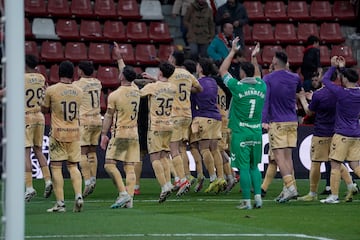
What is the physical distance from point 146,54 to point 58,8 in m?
2.50

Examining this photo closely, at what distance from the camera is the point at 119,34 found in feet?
88.7

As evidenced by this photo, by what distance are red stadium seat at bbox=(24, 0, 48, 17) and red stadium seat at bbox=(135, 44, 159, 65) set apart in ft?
8.12

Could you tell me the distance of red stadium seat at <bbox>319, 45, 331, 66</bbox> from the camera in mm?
27375

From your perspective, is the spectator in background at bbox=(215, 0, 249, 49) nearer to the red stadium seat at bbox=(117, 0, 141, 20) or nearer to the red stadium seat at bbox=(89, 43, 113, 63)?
the red stadium seat at bbox=(117, 0, 141, 20)

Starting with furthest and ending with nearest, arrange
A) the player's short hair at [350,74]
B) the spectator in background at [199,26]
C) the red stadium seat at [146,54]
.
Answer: the red stadium seat at [146,54]
the spectator in background at [199,26]
the player's short hair at [350,74]

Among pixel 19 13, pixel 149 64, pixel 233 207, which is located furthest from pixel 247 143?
pixel 149 64

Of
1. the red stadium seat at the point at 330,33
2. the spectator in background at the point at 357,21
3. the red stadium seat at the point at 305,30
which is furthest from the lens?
the spectator in background at the point at 357,21

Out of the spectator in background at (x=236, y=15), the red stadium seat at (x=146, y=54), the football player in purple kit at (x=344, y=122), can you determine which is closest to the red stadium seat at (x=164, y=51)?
the red stadium seat at (x=146, y=54)

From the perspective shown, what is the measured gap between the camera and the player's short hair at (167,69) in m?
17.5

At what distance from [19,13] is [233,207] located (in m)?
8.23

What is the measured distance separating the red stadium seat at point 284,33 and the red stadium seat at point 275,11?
221 mm

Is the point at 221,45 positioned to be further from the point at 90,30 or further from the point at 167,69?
the point at 167,69

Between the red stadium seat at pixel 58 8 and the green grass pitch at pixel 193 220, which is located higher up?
the red stadium seat at pixel 58 8

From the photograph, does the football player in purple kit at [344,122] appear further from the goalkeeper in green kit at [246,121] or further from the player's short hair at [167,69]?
the player's short hair at [167,69]
